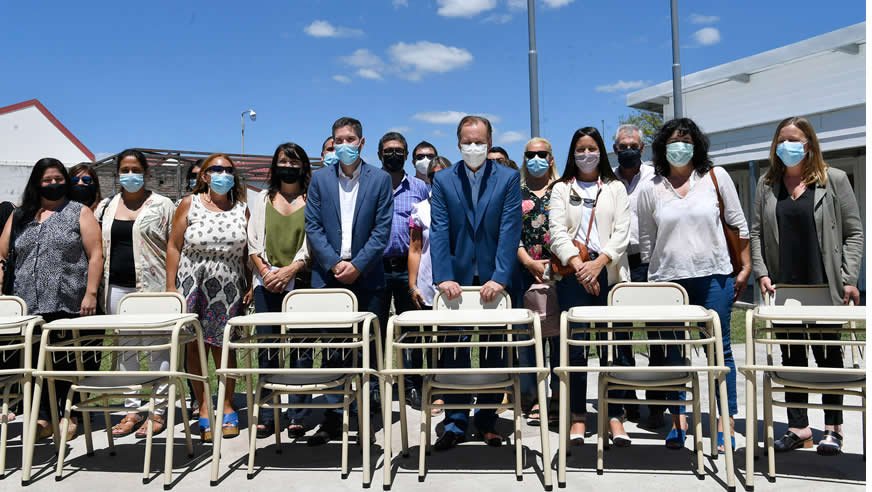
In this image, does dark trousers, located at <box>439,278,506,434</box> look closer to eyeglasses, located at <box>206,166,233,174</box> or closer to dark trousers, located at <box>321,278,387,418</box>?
dark trousers, located at <box>321,278,387,418</box>

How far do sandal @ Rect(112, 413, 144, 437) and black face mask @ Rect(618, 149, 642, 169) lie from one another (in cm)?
387

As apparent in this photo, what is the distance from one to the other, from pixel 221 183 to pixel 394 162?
1.42 m

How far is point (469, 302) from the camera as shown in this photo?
4.10m

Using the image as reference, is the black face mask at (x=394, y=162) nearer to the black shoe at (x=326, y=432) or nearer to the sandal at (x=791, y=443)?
the black shoe at (x=326, y=432)

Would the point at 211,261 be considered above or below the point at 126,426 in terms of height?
above

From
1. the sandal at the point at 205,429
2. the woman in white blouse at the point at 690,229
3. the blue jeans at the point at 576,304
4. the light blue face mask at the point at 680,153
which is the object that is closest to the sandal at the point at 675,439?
the woman in white blouse at the point at 690,229

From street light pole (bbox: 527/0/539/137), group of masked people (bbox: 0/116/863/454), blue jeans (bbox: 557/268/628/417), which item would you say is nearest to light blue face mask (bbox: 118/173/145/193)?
group of masked people (bbox: 0/116/863/454)

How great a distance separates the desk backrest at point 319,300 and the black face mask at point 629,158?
2.18 m

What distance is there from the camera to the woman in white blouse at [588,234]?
164 inches

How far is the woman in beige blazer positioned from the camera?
391 centimetres

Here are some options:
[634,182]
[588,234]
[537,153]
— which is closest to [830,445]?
[588,234]

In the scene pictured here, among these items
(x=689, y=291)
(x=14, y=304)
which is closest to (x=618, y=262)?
(x=689, y=291)

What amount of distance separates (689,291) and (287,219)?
263 cm

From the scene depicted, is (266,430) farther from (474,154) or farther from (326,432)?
(474,154)
